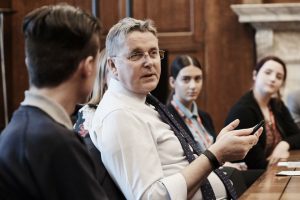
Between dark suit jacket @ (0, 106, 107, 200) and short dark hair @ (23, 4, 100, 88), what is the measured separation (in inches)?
4.3

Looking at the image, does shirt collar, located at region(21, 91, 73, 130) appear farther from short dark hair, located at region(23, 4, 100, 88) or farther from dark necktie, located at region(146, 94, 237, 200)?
dark necktie, located at region(146, 94, 237, 200)

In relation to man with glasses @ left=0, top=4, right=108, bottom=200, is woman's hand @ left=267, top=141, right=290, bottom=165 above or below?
below

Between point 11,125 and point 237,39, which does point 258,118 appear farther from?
point 11,125

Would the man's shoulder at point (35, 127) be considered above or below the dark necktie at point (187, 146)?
above

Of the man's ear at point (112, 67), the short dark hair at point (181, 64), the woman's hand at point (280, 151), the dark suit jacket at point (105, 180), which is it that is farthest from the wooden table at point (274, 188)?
the short dark hair at point (181, 64)

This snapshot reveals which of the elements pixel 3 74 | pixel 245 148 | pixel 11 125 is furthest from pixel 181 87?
pixel 11 125

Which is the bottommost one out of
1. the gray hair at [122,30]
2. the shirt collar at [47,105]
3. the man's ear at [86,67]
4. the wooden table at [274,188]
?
the wooden table at [274,188]

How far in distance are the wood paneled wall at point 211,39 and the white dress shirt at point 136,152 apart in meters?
3.39

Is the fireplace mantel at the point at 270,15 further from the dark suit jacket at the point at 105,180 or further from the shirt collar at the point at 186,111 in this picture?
the dark suit jacket at the point at 105,180

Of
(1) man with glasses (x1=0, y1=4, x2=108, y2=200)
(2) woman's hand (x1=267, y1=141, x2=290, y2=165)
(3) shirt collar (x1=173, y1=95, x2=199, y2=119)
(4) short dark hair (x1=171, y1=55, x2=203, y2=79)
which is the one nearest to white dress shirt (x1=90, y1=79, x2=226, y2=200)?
(1) man with glasses (x1=0, y1=4, x2=108, y2=200)

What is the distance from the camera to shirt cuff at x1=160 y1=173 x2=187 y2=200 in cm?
190

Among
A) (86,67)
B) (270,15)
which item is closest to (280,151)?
(270,15)

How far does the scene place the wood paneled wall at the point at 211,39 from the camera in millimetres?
5422

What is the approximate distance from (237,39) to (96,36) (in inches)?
164
